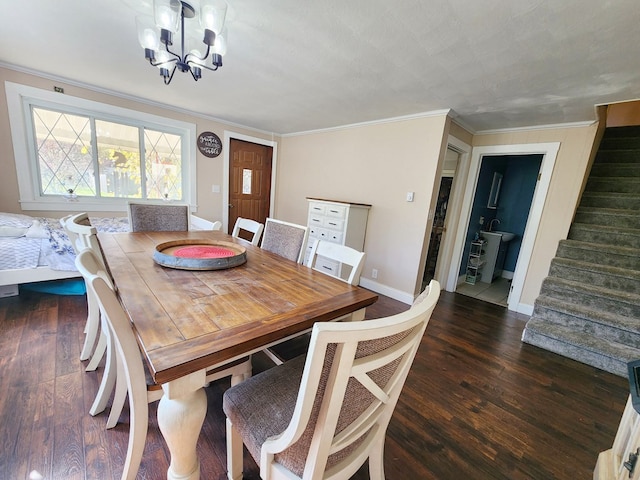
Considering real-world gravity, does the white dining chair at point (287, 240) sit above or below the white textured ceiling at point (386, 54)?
below

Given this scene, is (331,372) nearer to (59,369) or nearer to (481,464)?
(481,464)

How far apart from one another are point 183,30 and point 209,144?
2.71 metres

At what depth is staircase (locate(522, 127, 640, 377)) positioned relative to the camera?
2113 mm

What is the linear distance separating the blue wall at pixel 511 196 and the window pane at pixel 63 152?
Result: 532 cm

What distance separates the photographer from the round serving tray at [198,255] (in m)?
1.35

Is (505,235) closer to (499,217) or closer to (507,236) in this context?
(507,236)

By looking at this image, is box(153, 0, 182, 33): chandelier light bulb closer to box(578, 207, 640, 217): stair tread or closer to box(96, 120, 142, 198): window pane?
box(96, 120, 142, 198): window pane

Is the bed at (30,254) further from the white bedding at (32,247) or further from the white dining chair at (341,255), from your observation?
the white dining chair at (341,255)

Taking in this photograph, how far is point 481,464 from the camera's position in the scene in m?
1.24

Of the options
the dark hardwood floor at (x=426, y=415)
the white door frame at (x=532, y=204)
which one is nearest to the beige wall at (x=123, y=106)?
the dark hardwood floor at (x=426, y=415)

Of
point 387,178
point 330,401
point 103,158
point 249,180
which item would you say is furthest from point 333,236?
point 103,158

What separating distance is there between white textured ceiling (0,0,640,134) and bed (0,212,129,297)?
152 centimetres

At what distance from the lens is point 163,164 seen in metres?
3.69

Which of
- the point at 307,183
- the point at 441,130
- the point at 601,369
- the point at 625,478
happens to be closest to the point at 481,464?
the point at 625,478
